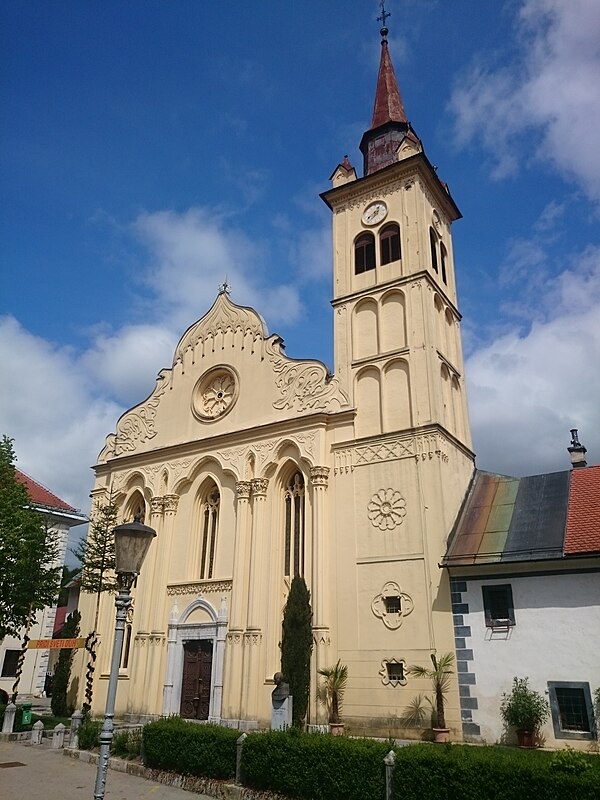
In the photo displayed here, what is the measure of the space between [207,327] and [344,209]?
8503 mm

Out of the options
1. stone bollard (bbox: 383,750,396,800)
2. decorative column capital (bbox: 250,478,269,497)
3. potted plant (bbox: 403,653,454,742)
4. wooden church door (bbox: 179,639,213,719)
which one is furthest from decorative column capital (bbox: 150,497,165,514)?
stone bollard (bbox: 383,750,396,800)

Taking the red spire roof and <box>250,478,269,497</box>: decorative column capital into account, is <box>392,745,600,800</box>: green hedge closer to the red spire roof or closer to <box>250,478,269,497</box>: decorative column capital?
<box>250,478,269,497</box>: decorative column capital

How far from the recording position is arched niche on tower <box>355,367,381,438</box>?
2416 centimetres

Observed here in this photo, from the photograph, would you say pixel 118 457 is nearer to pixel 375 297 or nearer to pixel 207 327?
pixel 207 327

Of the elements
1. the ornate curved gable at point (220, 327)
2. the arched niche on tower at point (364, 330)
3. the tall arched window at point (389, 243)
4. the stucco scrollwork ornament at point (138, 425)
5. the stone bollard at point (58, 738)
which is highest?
the tall arched window at point (389, 243)

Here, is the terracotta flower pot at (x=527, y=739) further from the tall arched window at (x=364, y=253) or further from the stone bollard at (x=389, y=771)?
the tall arched window at (x=364, y=253)

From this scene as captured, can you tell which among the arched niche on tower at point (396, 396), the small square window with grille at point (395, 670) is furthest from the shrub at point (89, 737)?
the arched niche on tower at point (396, 396)

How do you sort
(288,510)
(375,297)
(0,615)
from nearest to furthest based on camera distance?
(0,615), (288,510), (375,297)

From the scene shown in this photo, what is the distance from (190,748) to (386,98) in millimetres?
31260

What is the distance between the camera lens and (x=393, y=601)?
69.2 ft

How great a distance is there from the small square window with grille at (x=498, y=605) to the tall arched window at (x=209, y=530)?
439 inches

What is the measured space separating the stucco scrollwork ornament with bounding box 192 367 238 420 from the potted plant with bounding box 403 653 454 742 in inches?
525

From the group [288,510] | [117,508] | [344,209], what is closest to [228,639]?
[288,510]

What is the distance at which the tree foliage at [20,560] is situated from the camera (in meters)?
22.4
